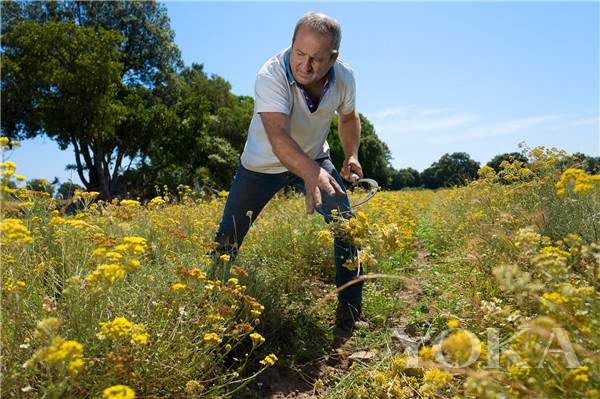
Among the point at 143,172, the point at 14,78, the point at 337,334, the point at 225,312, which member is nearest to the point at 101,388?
the point at 225,312

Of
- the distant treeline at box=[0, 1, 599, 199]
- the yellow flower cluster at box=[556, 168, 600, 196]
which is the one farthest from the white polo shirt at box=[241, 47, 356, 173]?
the distant treeline at box=[0, 1, 599, 199]

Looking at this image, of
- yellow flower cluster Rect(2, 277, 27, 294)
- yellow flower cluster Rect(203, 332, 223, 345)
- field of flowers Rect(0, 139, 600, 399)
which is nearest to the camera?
field of flowers Rect(0, 139, 600, 399)

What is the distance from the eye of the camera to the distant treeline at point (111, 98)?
18.0m

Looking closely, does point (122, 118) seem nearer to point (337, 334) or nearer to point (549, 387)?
point (337, 334)

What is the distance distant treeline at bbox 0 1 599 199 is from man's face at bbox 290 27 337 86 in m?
11.3

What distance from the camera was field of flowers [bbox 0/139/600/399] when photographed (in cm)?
147

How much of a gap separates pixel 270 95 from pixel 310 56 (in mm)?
320

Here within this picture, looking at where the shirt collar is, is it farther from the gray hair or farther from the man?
the gray hair

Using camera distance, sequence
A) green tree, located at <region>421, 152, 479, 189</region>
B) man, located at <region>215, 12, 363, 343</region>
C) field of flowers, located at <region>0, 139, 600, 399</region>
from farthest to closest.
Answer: green tree, located at <region>421, 152, 479, 189</region>, man, located at <region>215, 12, 363, 343</region>, field of flowers, located at <region>0, 139, 600, 399</region>

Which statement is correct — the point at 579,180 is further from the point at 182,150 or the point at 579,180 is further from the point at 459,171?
the point at 182,150

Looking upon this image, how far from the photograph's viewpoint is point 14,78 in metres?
→ 18.2

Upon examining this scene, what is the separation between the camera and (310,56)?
9.16 feet

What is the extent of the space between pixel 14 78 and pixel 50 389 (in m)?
20.1

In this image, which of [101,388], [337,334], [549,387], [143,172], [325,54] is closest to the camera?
[549,387]
